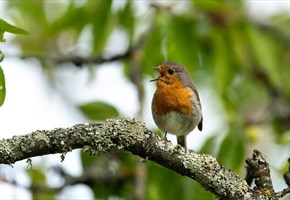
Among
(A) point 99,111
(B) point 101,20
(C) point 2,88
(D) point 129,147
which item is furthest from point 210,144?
(C) point 2,88

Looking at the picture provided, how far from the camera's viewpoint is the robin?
5.61 m

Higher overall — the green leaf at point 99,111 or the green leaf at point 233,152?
the green leaf at point 99,111

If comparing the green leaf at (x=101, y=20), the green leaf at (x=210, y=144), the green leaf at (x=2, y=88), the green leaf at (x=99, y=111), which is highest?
the green leaf at (x=101, y=20)

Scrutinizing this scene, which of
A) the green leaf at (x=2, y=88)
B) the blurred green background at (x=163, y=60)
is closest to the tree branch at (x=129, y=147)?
the green leaf at (x=2, y=88)

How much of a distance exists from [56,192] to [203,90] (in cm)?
266

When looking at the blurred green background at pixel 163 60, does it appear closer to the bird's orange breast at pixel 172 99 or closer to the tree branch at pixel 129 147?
the bird's orange breast at pixel 172 99

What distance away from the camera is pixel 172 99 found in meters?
5.81

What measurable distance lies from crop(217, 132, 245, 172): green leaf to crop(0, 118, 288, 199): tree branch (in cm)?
189

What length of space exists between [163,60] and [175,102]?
1.97 ft

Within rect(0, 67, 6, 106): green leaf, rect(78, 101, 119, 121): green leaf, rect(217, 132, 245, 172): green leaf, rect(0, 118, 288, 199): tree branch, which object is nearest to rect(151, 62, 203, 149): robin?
rect(217, 132, 245, 172): green leaf

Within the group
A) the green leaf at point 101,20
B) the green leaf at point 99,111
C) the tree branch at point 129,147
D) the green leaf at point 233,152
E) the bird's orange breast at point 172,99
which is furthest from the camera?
the green leaf at point 99,111

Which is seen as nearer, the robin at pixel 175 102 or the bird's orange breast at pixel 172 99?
the robin at pixel 175 102

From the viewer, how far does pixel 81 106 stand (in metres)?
6.49

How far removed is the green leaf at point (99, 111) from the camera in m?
6.31
